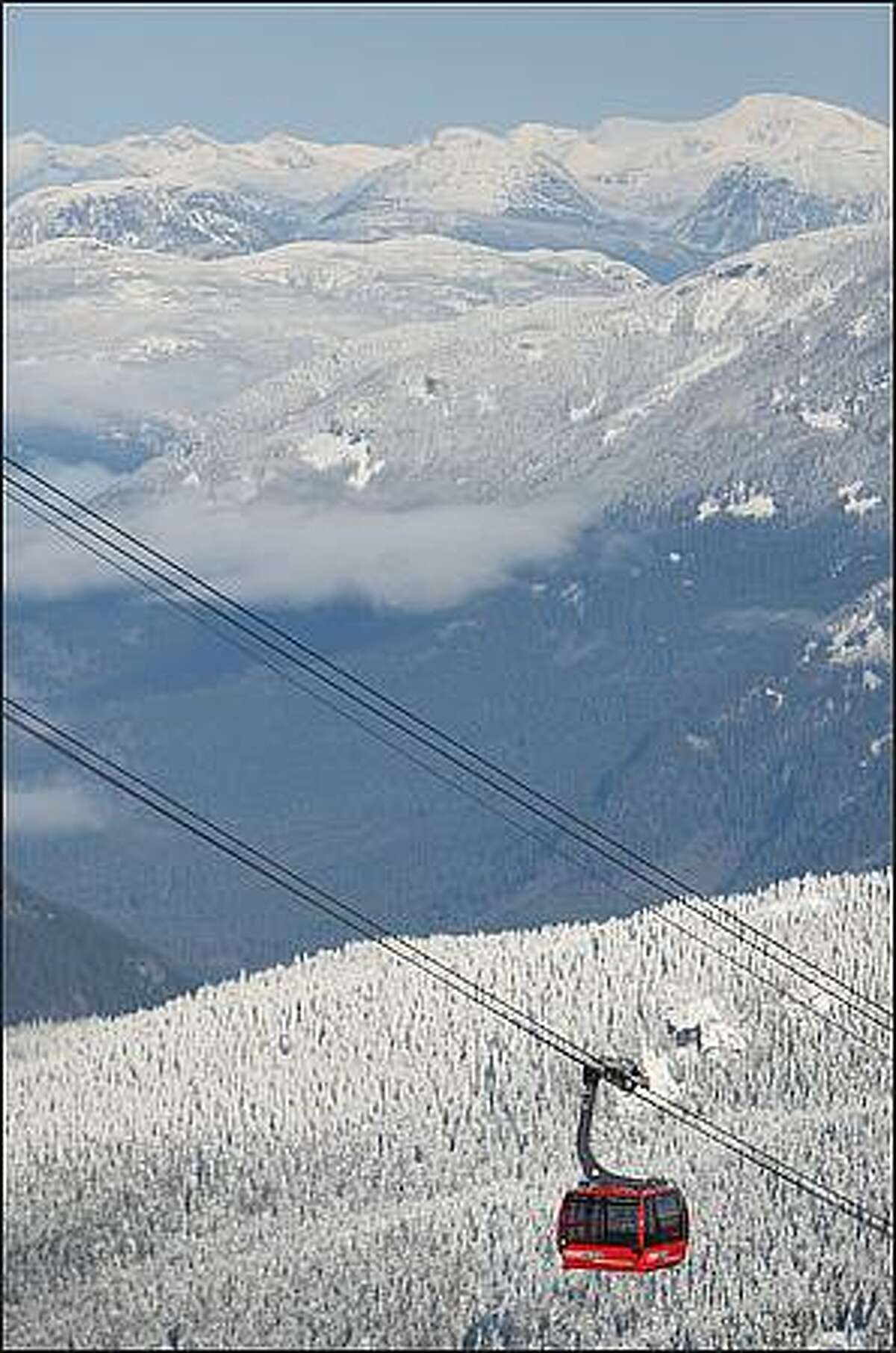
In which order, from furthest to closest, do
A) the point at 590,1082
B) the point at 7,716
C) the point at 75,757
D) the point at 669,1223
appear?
the point at 669,1223
the point at 75,757
the point at 7,716
the point at 590,1082

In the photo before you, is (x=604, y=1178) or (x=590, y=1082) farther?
(x=604, y=1178)

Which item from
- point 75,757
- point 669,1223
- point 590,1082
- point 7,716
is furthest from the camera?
point 669,1223

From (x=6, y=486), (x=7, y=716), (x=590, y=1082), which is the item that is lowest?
(x=590, y=1082)

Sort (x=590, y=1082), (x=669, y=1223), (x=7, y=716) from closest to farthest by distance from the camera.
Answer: (x=590, y=1082), (x=7, y=716), (x=669, y=1223)

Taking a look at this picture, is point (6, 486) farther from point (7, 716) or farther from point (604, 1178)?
point (604, 1178)

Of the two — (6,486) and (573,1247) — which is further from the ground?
(6,486)

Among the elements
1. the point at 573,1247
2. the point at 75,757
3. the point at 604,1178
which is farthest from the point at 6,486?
the point at 573,1247

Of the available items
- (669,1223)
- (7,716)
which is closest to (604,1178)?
(669,1223)

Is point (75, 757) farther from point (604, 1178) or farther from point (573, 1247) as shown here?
point (573, 1247)

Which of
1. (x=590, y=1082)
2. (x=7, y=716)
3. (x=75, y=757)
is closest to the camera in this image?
(x=590, y=1082)
